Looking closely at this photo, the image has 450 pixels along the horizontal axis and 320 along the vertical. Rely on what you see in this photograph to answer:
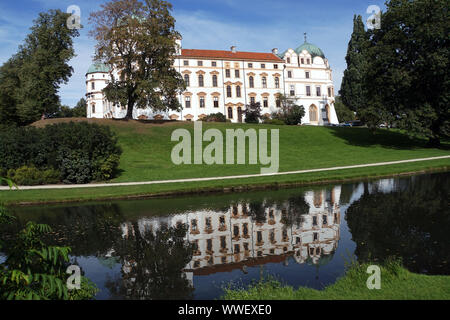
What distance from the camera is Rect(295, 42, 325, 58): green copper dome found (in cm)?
8162

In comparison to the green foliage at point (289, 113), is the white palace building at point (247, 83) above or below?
above

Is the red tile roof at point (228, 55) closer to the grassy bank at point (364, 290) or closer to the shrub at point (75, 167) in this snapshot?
the shrub at point (75, 167)

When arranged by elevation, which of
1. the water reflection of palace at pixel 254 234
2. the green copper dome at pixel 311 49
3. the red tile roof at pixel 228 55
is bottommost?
the water reflection of palace at pixel 254 234

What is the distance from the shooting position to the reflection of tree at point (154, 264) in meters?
8.40

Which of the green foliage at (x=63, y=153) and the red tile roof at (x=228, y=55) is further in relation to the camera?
the red tile roof at (x=228, y=55)

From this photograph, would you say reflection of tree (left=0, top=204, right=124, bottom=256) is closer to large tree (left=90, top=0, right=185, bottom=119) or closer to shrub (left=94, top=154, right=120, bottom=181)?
shrub (left=94, top=154, right=120, bottom=181)

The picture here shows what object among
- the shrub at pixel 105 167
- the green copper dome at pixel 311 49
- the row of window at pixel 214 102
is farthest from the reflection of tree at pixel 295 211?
the green copper dome at pixel 311 49

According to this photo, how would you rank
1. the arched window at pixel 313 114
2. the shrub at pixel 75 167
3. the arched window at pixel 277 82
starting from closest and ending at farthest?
the shrub at pixel 75 167 < the arched window at pixel 277 82 < the arched window at pixel 313 114

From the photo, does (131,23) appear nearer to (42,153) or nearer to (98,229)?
(42,153)

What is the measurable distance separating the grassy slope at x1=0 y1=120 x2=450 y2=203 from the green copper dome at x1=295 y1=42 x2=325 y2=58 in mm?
31665

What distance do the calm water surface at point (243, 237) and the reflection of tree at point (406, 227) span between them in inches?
1.2

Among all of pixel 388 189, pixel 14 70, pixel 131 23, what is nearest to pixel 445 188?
pixel 388 189

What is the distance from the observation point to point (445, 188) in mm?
20219

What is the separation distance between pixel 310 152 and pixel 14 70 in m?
43.7
